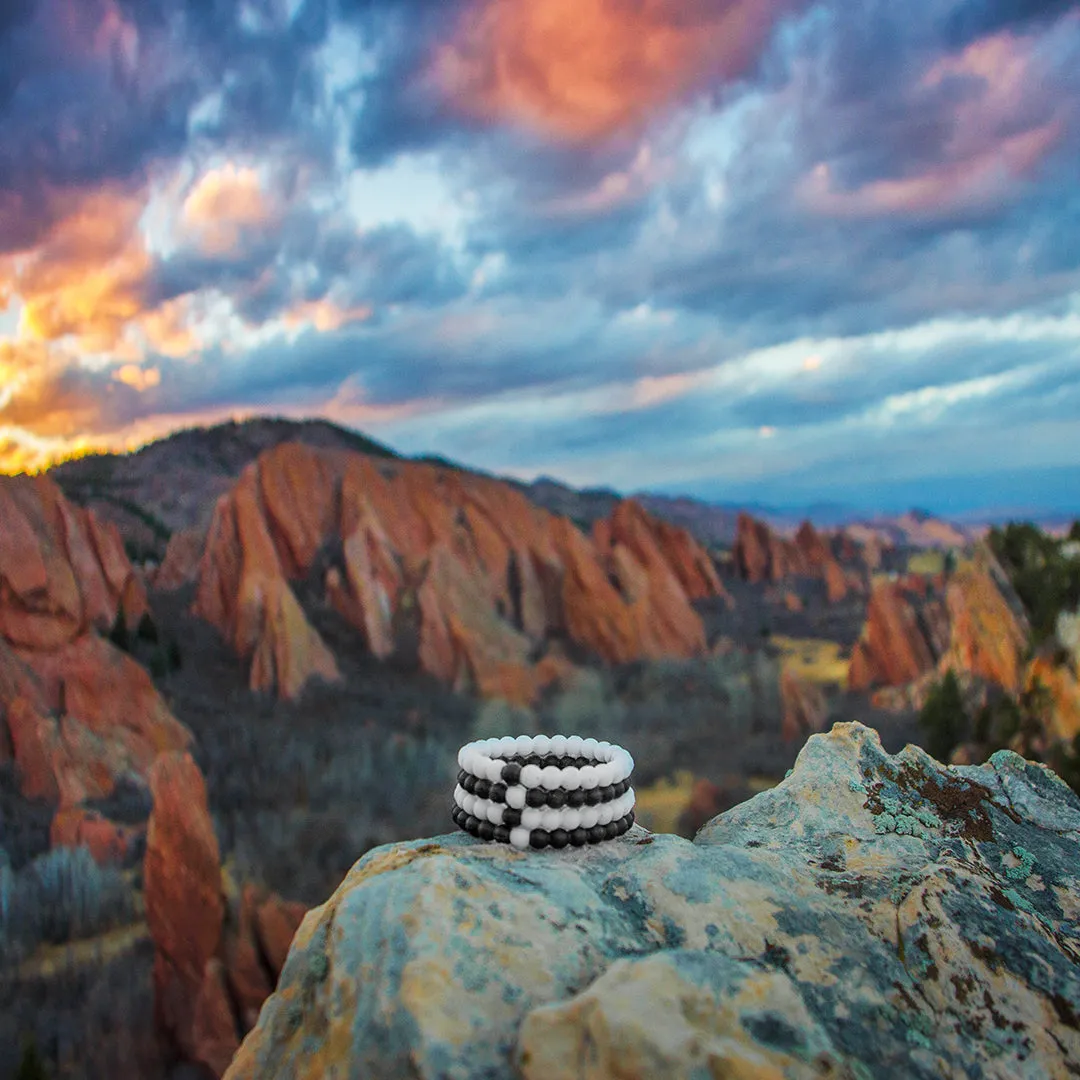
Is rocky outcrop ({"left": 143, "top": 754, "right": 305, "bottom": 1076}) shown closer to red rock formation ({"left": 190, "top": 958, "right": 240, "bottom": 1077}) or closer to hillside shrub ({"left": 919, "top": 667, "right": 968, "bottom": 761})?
red rock formation ({"left": 190, "top": 958, "right": 240, "bottom": 1077})

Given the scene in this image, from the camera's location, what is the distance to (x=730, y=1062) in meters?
1.34

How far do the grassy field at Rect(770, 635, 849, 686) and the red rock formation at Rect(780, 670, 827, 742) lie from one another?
597cm

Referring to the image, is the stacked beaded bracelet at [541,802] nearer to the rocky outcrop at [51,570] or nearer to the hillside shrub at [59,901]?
the hillside shrub at [59,901]

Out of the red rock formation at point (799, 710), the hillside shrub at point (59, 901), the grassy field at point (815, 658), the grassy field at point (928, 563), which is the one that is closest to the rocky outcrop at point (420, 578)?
the grassy field at point (815, 658)

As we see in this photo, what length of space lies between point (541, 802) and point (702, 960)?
2.89 ft

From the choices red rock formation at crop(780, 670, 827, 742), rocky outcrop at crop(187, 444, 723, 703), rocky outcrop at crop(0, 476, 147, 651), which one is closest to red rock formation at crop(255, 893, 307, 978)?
rocky outcrop at crop(0, 476, 147, 651)

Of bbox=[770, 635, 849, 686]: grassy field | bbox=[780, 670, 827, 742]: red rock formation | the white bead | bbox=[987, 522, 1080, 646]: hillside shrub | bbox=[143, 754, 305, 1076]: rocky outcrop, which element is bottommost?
bbox=[770, 635, 849, 686]: grassy field

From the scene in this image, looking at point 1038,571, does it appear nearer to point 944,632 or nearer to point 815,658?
point 944,632

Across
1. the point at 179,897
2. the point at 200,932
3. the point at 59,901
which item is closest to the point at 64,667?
the point at 59,901

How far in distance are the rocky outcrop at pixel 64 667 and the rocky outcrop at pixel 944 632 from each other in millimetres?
16416

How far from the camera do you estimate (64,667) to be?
10.8 metres

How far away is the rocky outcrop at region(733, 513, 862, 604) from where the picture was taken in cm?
5384

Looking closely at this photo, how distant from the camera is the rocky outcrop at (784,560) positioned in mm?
53844

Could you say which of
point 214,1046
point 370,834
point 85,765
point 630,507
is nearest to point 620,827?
point 214,1046
